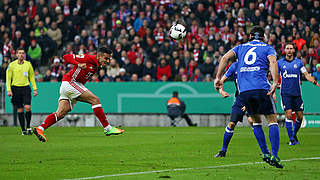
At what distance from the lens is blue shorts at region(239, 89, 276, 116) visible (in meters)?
9.26

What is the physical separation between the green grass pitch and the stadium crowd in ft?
27.1

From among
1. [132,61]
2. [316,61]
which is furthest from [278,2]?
[132,61]

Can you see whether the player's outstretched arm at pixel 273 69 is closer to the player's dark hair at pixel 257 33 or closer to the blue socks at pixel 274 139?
the player's dark hair at pixel 257 33

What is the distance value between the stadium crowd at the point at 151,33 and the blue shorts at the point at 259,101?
13.0m

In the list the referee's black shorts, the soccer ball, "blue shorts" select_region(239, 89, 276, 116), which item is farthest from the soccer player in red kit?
the referee's black shorts

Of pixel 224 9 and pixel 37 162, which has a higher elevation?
pixel 224 9

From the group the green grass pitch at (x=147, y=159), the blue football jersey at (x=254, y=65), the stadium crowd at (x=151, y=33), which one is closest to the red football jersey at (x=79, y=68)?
the green grass pitch at (x=147, y=159)

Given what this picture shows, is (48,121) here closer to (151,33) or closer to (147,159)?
(147,159)

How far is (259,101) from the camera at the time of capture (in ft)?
30.4

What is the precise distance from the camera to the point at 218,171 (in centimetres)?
894

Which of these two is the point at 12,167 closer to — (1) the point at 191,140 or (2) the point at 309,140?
(1) the point at 191,140

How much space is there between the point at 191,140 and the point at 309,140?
2991 mm

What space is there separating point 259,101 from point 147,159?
2.55 meters

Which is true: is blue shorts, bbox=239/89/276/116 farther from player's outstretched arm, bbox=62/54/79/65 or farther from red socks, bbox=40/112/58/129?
red socks, bbox=40/112/58/129
